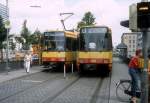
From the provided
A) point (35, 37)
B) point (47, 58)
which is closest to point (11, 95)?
point (47, 58)

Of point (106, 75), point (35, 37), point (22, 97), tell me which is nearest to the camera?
point (22, 97)

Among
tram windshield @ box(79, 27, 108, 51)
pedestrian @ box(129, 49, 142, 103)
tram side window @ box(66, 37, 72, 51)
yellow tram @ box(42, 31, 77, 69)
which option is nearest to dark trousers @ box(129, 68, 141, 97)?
pedestrian @ box(129, 49, 142, 103)

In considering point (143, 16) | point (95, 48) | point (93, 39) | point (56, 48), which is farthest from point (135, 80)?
point (56, 48)

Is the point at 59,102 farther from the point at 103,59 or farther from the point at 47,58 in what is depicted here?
the point at 47,58

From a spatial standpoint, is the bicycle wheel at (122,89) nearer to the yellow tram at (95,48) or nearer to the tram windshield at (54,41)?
the yellow tram at (95,48)

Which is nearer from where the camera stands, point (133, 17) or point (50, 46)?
point (133, 17)

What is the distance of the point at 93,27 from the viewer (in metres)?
30.8

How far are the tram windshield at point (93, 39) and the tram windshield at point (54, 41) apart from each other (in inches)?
223

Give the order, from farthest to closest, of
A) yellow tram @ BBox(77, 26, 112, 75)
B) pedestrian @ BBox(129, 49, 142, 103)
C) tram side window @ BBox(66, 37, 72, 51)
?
tram side window @ BBox(66, 37, 72, 51) < yellow tram @ BBox(77, 26, 112, 75) < pedestrian @ BBox(129, 49, 142, 103)

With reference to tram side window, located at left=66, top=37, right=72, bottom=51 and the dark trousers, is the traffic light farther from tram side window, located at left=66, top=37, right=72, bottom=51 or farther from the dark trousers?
tram side window, located at left=66, top=37, right=72, bottom=51

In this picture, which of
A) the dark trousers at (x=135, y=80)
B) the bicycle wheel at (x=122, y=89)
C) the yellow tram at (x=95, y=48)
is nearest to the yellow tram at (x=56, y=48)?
the yellow tram at (x=95, y=48)

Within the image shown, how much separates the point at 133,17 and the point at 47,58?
2517cm

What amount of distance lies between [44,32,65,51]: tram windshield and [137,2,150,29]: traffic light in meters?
24.8

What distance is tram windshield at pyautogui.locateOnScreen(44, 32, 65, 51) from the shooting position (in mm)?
36250
